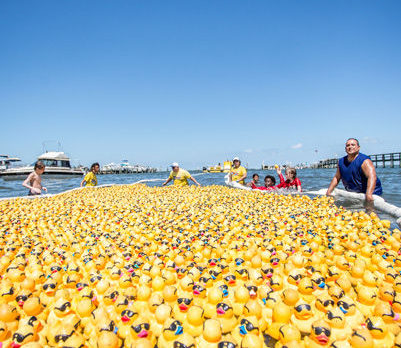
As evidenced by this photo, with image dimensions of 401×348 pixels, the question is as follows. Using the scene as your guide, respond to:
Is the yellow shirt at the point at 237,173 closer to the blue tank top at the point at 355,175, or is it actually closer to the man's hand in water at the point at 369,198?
the blue tank top at the point at 355,175

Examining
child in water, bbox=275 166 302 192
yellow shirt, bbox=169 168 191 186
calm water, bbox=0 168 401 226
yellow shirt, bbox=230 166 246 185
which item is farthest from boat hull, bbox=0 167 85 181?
child in water, bbox=275 166 302 192

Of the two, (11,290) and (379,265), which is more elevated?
(11,290)

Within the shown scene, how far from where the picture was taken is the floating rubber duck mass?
5.03ft

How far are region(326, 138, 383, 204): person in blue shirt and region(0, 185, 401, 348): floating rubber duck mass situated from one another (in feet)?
6.21

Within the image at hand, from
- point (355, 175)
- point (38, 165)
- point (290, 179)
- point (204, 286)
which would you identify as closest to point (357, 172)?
point (355, 175)

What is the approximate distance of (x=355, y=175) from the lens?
238 inches

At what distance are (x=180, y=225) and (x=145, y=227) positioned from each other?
0.61 meters

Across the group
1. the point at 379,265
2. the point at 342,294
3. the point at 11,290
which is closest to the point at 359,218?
the point at 379,265

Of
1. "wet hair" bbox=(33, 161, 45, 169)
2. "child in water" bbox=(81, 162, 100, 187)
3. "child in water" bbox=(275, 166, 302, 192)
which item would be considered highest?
"wet hair" bbox=(33, 161, 45, 169)

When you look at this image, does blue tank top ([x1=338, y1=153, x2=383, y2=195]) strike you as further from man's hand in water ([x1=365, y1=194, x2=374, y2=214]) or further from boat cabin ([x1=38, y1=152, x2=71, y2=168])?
boat cabin ([x1=38, y1=152, x2=71, y2=168])

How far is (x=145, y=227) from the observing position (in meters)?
4.11

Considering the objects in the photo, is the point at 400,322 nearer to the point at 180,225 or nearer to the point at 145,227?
the point at 180,225

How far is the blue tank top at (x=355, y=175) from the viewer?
18.9 ft

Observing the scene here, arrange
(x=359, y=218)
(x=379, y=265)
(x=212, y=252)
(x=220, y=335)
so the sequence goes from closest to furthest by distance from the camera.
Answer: (x=220, y=335), (x=379, y=265), (x=212, y=252), (x=359, y=218)
